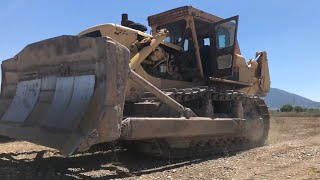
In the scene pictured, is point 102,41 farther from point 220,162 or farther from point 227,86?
point 227,86

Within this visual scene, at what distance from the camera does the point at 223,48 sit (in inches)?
423

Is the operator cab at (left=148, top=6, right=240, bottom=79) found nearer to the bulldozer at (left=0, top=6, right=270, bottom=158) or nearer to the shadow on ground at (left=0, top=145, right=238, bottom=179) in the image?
the bulldozer at (left=0, top=6, right=270, bottom=158)

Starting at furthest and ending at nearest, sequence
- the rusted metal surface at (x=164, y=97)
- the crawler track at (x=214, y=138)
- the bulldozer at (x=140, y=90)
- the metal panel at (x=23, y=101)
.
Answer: the crawler track at (x=214, y=138)
the metal panel at (x=23, y=101)
the rusted metal surface at (x=164, y=97)
the bulldozer at (x=140, y=90)

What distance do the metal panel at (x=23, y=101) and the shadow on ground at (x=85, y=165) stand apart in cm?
77

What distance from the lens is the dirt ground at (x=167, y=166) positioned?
6715mm

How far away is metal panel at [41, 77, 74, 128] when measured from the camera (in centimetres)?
680

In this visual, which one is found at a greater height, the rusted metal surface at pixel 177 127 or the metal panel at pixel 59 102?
the metal panel at pixel 59 102

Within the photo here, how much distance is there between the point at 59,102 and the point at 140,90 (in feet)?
6.81

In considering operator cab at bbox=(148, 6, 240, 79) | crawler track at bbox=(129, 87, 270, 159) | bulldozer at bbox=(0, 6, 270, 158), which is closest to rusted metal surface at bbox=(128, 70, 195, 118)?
bulldozer at bbox=(0, 6, 270, 158)

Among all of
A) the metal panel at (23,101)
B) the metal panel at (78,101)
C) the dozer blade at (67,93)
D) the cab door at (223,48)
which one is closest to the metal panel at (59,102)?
the dozer blade at (67,93)

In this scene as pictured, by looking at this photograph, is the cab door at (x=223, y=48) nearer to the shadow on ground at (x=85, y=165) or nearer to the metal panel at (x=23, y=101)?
the shadow on ground at (x=85, y=165)

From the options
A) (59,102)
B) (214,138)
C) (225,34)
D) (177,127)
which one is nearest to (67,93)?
(59,102)

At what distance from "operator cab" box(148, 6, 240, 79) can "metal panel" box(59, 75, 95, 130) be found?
4111 millimetres

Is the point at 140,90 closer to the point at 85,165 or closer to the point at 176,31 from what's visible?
the point at 85,165
